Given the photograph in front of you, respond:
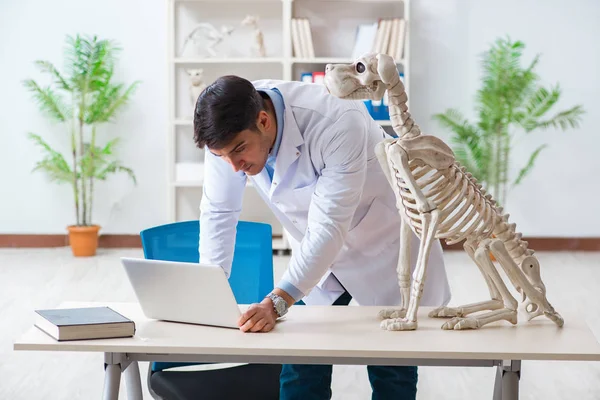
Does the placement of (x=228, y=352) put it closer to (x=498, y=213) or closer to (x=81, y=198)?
(x=498, y=213)

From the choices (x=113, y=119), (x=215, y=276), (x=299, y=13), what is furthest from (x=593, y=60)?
(x=215, y=276)

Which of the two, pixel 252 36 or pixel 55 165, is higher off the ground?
pixel 252 36

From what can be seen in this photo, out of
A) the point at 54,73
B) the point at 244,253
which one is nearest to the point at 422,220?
the point at 244,253

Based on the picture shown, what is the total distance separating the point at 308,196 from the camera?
2262 millimetres

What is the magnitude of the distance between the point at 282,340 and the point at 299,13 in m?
4.63

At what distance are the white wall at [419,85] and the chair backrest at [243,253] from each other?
3882 mm

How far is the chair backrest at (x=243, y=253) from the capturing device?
2.51 m

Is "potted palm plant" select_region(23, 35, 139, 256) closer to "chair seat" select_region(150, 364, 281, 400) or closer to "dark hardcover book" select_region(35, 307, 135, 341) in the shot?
"chair seat" select_region(150, 364, 281, 400)

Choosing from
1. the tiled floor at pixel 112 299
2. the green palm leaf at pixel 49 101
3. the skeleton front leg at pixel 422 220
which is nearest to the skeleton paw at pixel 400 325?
the skeleton front leg at pixel 422 220

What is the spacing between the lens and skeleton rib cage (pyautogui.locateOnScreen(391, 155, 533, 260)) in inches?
78.1

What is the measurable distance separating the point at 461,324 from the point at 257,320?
48cm

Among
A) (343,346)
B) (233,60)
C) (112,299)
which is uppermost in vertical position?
(233,60)

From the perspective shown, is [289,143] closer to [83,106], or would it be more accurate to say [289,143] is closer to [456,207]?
[456,207]

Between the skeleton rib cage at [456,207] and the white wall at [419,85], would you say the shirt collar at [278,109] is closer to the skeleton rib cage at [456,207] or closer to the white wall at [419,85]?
the skeleton rib cage at [456,207]
